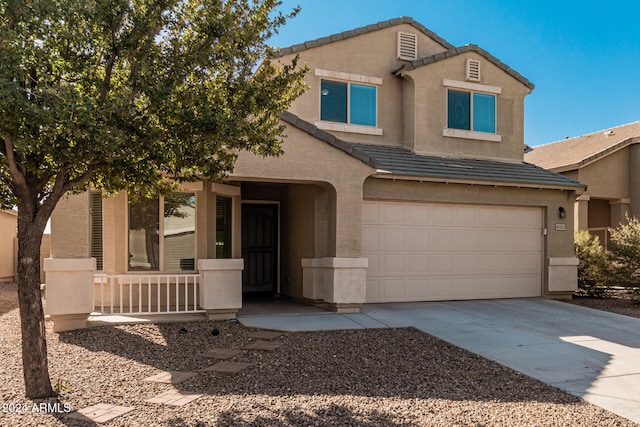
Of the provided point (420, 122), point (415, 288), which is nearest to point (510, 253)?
point (415, 288)

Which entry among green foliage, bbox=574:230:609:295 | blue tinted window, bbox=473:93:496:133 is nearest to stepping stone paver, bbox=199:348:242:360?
blue tinted window, bbox=473:93:496:133

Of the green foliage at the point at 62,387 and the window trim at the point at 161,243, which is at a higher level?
the window trim at the point at 161,243

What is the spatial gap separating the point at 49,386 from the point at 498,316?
26.8 feet

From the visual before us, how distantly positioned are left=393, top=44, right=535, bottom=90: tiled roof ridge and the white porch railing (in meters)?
7.90

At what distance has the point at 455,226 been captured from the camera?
12.3 m

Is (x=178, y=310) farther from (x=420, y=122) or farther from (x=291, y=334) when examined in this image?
(x=420, y=122)

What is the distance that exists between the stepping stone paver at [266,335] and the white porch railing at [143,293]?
1.49 m

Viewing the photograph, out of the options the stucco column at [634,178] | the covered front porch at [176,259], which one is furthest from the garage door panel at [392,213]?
the stucco column at [634,178]

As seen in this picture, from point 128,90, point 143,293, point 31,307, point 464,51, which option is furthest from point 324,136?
point 464,51

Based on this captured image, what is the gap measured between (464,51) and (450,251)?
5656mm

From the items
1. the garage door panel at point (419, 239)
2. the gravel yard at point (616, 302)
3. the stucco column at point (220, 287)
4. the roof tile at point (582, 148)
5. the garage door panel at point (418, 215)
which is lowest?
the gravel yard at point (616, 302)

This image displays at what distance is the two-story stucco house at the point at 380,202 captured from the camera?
9.88 m

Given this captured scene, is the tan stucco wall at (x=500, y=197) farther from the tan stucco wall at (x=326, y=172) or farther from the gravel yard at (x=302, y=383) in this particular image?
the gravel yard at (x=302, y=383)

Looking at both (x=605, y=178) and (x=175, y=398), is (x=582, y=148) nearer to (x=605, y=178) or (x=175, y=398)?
(x=605, y=178)
